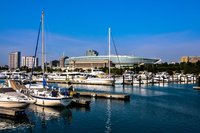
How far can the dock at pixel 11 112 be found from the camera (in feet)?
112

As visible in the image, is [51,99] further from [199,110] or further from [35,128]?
[199,110]

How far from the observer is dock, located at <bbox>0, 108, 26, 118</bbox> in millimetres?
34156

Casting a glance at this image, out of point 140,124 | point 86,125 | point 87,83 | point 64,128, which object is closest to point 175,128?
point 140,124

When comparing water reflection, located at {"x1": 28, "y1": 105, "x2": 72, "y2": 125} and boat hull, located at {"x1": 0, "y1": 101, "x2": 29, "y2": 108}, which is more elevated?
boat hull, located at {"x1": 0, "y1": 101, "x2": 29, "y2": 108}

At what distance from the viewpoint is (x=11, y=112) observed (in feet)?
112

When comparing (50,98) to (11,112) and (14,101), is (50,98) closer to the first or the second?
(14,101)

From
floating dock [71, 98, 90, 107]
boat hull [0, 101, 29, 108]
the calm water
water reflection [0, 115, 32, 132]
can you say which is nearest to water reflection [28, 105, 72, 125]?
the calm water

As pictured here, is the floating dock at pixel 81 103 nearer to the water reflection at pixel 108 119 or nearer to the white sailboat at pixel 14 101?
the water reflection at pixel 108 119

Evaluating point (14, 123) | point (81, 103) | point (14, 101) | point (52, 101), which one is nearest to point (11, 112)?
point (14, 123)

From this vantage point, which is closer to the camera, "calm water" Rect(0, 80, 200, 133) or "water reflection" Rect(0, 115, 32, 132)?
"calm water" Rect(0, 80, 200, 133)

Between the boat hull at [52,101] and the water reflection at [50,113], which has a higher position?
the boat hull at [52,101]

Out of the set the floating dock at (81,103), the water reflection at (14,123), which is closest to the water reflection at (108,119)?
the floating dock at (81,103)

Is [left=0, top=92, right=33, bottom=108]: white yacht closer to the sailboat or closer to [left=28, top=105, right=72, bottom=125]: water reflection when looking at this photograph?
[left=28, top=105, right=72, bottom=125]: water reflection

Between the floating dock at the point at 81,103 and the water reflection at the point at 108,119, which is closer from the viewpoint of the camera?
the water reflection at the point at 108,119
